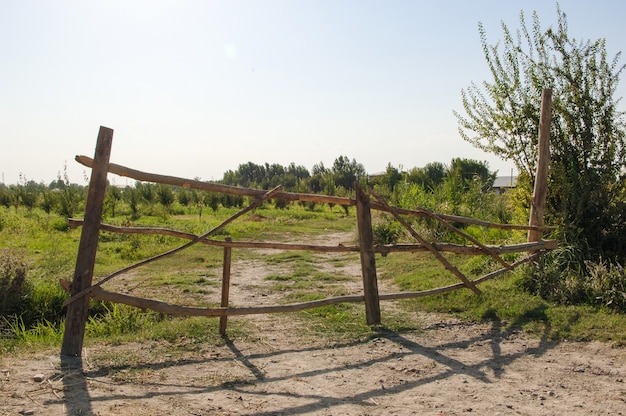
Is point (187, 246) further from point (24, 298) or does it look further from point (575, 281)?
point (575, 281)

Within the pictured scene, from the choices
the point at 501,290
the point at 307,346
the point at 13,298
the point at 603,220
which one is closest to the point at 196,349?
the point at 307,346

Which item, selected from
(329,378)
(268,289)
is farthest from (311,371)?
(268,289)

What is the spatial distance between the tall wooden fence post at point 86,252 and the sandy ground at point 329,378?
168 millimetres

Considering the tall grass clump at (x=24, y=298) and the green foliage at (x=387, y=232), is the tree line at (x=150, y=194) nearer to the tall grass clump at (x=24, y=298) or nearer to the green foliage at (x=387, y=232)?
the green foliage at (x=387, y=232)

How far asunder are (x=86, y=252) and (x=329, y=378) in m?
2.11

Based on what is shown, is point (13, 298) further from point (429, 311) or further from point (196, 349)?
point (429, 311)

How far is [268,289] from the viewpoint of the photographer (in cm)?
755

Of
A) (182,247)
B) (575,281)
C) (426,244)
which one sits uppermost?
(182,247)

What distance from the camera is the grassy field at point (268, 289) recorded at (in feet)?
16.6

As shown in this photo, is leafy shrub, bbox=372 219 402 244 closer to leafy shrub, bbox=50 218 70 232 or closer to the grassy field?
the grassy field

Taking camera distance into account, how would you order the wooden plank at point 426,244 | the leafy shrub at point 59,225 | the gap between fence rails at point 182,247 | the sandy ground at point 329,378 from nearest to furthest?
the sandy ground at point 329,378 → the gap between fence rails at point 182,247 → the wooden plank at point 426,244 → the leafy shrub at point 59,225

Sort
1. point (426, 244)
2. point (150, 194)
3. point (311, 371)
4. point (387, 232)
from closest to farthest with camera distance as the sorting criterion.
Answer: point (311, 371) → point (426, 244) → point (387, 232) → point (150, 194)

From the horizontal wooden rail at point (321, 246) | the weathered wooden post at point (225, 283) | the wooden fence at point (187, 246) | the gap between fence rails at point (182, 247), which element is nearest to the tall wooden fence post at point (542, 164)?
the horizontal wooden rail at point (321, 246)

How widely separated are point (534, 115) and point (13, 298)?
7690 millimetres
